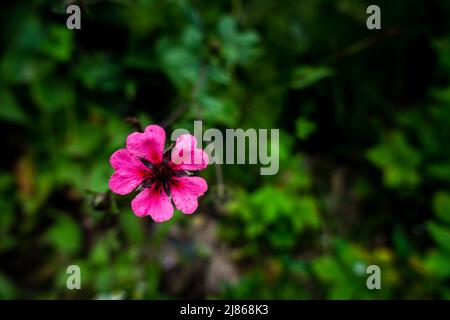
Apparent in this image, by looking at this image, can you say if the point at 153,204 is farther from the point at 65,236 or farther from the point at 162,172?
the point at 65,236

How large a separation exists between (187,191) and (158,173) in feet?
0.47

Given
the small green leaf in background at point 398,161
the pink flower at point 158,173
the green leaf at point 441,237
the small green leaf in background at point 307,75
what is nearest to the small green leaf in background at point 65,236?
the pink flower at point 158,173

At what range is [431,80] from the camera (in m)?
2.98

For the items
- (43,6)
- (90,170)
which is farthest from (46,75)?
(90,170)

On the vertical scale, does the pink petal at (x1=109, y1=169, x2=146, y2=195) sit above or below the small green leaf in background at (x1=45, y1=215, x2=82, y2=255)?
above

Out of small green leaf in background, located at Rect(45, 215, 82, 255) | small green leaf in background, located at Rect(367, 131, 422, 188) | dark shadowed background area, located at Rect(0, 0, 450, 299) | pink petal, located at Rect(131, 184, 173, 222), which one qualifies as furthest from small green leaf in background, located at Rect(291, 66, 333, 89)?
small green leaf in background, located at Rect(45, 215, 82, 255)

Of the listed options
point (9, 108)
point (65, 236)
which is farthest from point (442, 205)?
point (9, 108)

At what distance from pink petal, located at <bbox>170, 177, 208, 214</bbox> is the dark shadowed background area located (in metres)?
1.02

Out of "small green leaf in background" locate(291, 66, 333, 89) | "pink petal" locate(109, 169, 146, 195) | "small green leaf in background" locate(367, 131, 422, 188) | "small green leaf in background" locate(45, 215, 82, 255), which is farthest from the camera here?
"small green leaf in background" locate(45, 215, 82, 255)

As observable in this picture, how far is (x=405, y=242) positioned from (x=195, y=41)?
1.97 meters

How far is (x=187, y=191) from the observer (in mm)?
1476

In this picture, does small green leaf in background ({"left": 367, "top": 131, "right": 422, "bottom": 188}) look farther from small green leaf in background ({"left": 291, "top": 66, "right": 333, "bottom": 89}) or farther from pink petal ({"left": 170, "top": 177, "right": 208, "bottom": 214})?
pink petal ({"left": 170, "top": 177, "right": 208, "bottom": 214})

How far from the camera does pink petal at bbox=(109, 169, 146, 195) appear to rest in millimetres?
1399
